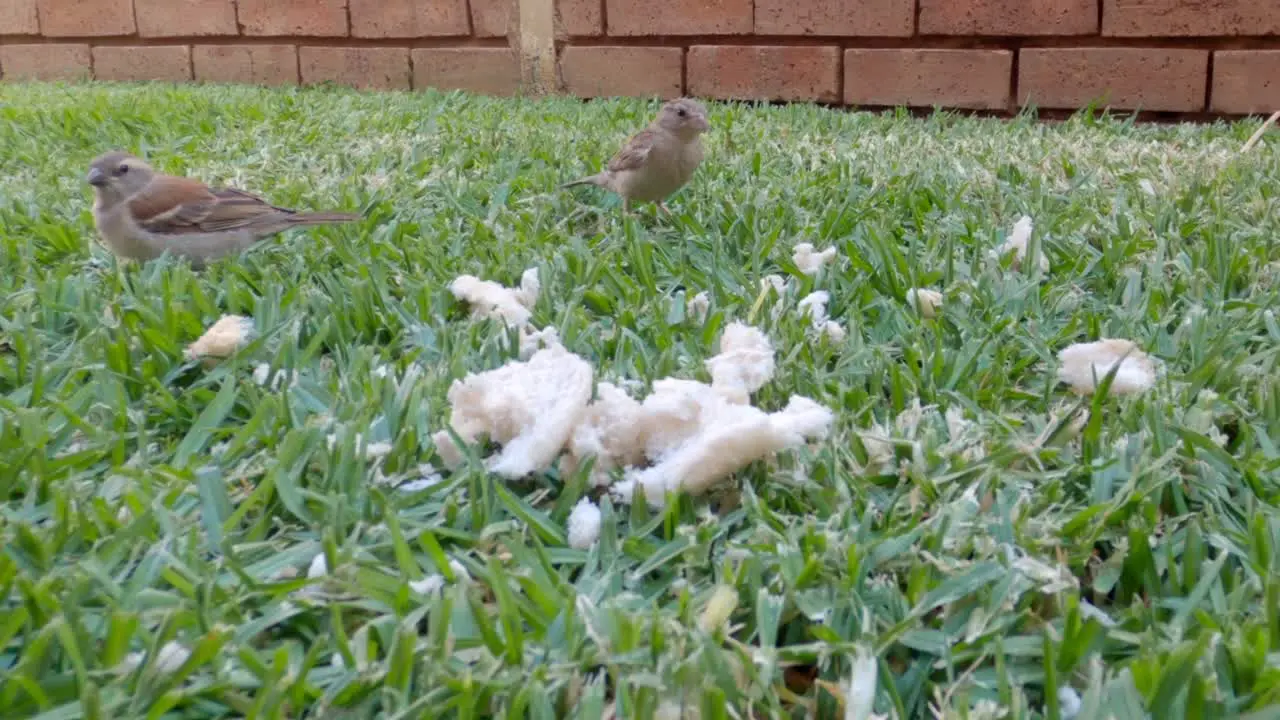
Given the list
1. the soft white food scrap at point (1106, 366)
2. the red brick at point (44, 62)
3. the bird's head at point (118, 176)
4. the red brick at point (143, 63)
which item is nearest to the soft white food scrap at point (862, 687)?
the soft white food scrap at point (1106, 366)

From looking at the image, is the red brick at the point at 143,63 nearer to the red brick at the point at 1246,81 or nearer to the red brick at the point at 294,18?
the red brick at the point at 294,18

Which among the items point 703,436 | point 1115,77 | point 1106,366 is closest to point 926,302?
point 1106,366

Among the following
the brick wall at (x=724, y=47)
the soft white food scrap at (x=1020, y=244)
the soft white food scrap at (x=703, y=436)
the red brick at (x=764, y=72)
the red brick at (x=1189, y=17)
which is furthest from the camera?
the red brick at (x=764, y=72)

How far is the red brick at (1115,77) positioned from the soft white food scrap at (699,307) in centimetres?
336

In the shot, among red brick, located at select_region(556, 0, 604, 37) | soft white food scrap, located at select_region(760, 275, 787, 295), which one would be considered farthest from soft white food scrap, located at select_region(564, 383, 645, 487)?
red brick, located at select_region(556, 0, 604, 37)

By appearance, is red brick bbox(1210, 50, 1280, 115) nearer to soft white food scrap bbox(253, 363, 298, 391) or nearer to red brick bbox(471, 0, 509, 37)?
red brick bbox(471, 0, 509, 37)

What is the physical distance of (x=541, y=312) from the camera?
206cm

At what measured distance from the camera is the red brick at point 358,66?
6.18 meters

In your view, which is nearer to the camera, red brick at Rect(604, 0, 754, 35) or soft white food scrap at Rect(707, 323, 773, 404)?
soft white food scrap at Rect(707, 323, 773, 404)

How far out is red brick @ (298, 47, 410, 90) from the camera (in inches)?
243

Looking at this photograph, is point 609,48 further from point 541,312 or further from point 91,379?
point 91,379

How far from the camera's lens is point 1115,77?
466cm

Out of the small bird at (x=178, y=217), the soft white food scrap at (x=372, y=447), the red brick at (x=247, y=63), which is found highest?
the red brick at (x=247, y=63)

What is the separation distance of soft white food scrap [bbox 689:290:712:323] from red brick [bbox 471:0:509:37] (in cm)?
417
